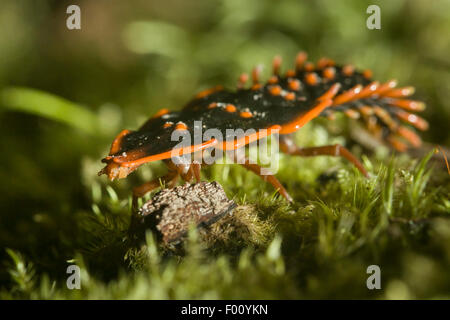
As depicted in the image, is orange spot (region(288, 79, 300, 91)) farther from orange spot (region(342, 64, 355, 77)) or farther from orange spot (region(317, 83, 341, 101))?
orange spot (region(342, 64, 355, 77))

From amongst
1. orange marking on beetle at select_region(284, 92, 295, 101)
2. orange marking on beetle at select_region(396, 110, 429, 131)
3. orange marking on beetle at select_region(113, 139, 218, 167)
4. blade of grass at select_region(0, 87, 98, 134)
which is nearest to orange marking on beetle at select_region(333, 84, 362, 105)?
orange marking on beetle at select_region(284, 92, 295, 101)

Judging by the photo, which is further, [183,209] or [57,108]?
[57,108]

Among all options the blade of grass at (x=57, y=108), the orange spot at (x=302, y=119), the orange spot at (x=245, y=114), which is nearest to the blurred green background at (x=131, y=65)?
the blade of grass at (x=57, y=108)

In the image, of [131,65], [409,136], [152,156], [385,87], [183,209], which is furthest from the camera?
[131,65]

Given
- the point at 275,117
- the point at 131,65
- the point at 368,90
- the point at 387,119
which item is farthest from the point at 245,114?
the point at 131,65

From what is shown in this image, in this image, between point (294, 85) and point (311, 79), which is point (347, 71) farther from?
point (294, 85)

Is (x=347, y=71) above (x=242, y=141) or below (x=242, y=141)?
above
